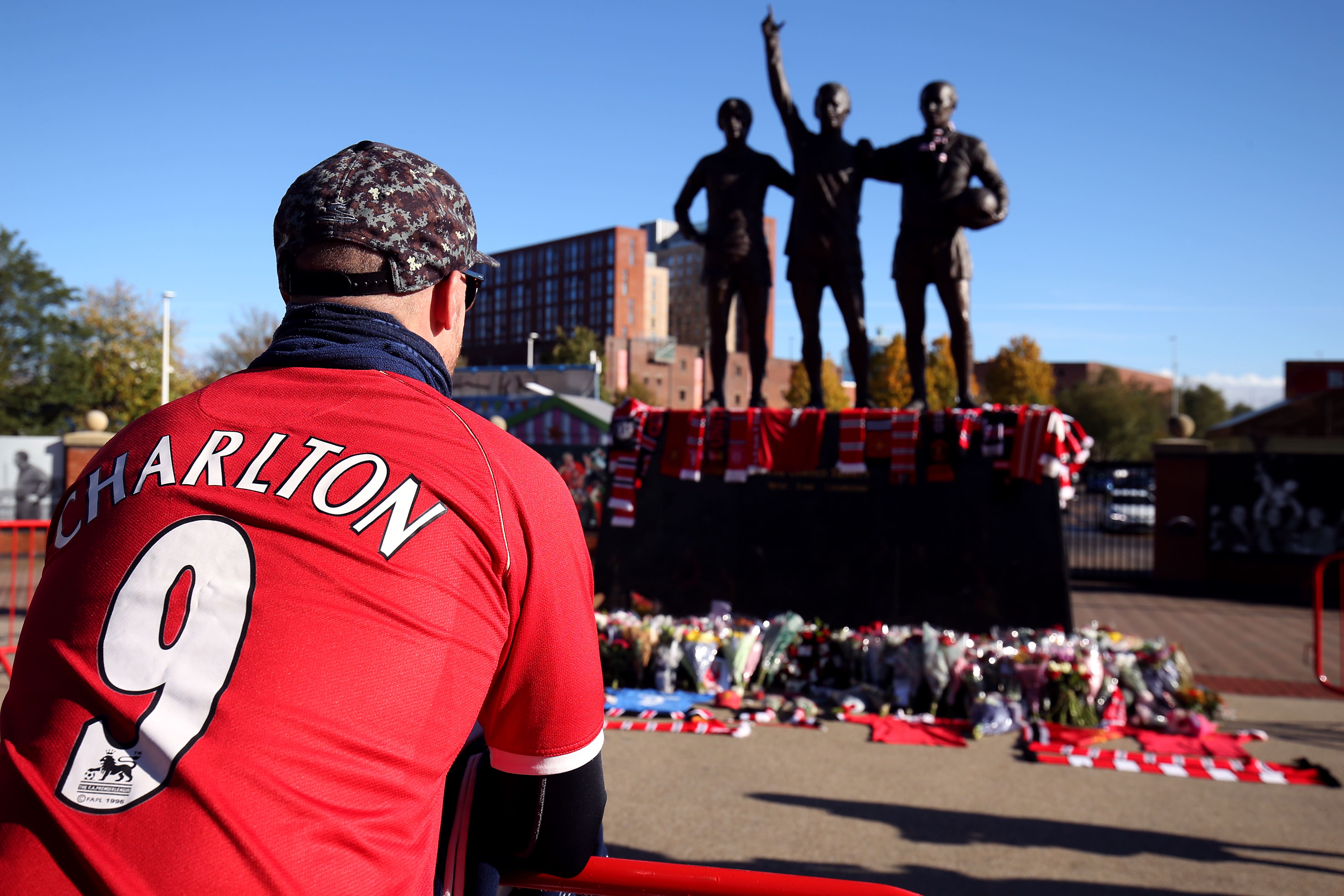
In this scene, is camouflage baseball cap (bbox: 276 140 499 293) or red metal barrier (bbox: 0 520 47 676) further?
red metal barrier (bbox: 0 520 47 676)

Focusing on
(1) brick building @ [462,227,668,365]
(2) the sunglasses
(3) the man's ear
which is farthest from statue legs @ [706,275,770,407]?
(1) brick building @ [462,227,668,365]

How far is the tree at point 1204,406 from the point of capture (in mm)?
70250

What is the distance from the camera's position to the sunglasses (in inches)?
59.5

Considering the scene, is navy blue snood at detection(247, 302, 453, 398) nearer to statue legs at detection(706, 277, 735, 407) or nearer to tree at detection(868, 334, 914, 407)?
statue legs at detection(706, 277, 735, 407)

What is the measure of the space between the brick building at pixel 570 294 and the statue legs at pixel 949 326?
272 feet

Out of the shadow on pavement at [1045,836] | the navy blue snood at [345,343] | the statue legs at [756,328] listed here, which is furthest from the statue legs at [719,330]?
the navy blue snood at [345,343]

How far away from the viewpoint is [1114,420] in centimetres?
5147

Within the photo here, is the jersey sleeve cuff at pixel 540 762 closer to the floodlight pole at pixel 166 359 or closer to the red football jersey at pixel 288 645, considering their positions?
the red football jersey at pixel 288 645

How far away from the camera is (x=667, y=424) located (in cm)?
845

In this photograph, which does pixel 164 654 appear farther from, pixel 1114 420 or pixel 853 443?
pixel 1114 420

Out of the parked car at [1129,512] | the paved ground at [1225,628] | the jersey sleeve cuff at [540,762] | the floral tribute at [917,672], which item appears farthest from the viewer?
the parked car at [1129,512]

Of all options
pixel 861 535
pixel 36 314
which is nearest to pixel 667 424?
pixel 861 535

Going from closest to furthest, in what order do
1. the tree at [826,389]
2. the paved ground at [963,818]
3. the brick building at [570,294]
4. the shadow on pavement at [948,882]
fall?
the shadow on pavement at [948,882] → the paved ground at [963,818] → the tree at [826,389] → the brick building at [570,294]

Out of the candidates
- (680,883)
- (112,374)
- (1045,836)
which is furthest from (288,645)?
(112,374)
